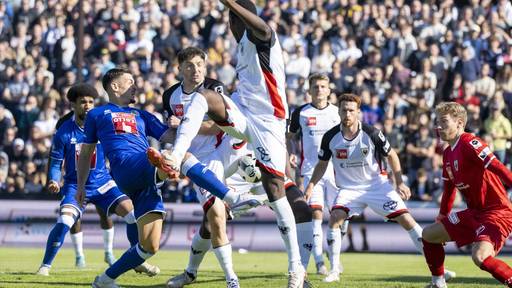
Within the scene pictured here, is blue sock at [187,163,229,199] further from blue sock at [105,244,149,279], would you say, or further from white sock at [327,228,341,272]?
white sock at [327,228,341,272]

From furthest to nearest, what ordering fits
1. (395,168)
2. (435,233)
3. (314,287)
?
(395,168) → (314,287) → (435,233)

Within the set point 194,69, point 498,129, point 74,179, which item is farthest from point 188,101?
point 498,129

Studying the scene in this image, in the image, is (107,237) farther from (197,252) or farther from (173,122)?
(173,122)

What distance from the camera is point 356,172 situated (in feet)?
48.8

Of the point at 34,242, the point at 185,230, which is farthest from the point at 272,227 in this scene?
the point at 34,242

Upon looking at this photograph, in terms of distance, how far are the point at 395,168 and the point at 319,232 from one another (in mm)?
2038

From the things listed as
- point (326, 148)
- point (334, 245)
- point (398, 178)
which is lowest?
point (334, 245)

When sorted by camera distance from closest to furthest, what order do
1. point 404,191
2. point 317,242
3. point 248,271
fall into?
1. point 404,191
2. point 248,271
3. point 317,242

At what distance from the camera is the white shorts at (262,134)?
35.7 feet

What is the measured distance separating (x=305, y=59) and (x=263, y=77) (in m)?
14.1

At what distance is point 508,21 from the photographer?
2545cm

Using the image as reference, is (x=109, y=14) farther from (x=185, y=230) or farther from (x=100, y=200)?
(x=100, y=200)

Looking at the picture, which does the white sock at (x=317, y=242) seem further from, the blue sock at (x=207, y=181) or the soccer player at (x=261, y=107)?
the blue sock at (x=207, y=181)

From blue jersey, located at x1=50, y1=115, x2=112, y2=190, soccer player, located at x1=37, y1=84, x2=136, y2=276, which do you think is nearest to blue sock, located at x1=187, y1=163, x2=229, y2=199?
soccer player, located at x1=37, y1=84, x2=136, y2=276
